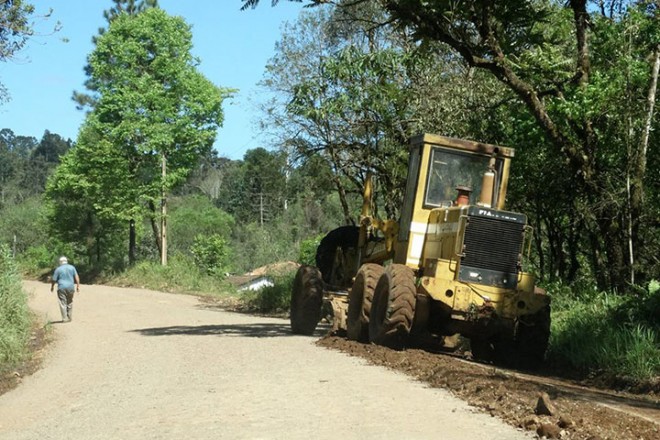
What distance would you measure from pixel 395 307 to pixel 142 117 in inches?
1505

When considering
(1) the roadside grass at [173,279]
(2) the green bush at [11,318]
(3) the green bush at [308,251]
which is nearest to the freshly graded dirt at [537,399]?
(2) the green bush at [11,318]

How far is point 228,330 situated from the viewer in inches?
802

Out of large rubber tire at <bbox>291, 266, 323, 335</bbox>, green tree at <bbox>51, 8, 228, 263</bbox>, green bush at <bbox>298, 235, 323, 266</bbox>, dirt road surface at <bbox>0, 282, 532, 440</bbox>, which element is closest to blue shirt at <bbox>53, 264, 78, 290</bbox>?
dirt road surface at <bbox>0, 282, 532, 440</bbox>

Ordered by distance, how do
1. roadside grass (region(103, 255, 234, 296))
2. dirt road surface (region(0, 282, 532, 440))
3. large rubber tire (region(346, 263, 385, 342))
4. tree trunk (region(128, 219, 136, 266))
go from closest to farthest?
dirt road surface (region(0, 282, 532, 440)), large rubber tire (region(346, 263, 385, 342)), roadside grass (region(103, 255, 234, 296)), tree trunk (region(128, 219, 136, 266))

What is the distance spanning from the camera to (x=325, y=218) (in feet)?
191

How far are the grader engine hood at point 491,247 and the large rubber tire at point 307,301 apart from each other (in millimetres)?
4429

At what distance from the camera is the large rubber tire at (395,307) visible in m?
14.2

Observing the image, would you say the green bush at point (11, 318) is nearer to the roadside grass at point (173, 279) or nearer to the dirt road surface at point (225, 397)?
the dirt road surface at point (225, 397)

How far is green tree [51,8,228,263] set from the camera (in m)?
50.1

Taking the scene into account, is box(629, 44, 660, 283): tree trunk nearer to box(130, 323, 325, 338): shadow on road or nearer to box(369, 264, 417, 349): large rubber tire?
box(369, 264, 417, 349): large rubber tire

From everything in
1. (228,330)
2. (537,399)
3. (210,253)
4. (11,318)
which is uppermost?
(537,399)

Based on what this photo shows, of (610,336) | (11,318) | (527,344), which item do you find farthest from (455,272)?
(11,318)

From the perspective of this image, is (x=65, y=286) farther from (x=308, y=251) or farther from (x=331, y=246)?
(x=308, y=251)

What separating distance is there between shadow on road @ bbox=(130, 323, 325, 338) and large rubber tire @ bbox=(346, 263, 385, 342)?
275 centimetres
